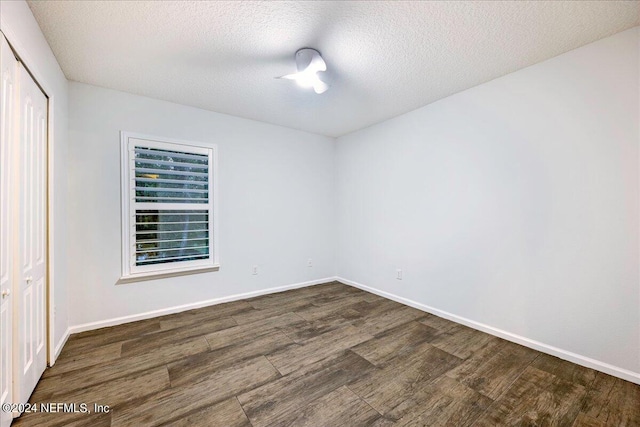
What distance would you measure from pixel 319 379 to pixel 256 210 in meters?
2.50

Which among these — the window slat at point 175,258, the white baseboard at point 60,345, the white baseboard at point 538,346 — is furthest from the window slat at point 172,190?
the white baseboard at point 538,346

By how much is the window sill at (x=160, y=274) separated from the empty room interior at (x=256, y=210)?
36 millimetres

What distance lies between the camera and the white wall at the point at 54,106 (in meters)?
1.54

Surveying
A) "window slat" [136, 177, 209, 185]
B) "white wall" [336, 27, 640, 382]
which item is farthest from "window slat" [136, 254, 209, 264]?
"white wall" [336, 27, 640, 382]

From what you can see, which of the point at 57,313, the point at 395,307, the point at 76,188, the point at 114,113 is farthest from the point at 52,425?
the point at 395,307

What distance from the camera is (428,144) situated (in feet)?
10.7

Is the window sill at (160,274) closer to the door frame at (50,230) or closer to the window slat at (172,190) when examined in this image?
the door frame at (50,230)

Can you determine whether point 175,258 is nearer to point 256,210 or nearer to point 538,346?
point 256,210

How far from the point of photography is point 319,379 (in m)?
1.95

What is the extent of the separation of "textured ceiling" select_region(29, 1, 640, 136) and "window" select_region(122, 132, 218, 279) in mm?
691

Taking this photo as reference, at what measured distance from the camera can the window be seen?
9.64 ft

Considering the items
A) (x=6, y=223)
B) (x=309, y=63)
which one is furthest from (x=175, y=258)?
(x=309, y=63)

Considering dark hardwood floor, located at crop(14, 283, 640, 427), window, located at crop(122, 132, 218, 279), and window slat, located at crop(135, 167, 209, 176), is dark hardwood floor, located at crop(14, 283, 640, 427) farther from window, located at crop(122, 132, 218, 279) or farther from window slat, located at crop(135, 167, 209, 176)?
window slat, located at crop(135, 167, 209, 176)

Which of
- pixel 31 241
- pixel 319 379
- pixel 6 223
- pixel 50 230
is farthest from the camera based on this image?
pixel 50 230
